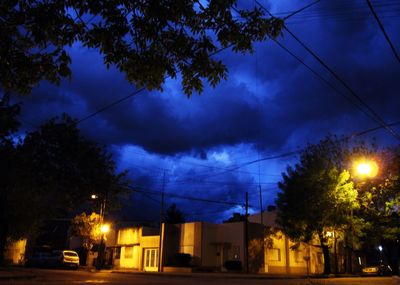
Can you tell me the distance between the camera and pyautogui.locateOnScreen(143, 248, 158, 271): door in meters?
42.8

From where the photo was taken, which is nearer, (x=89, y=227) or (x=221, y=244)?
(x=221, y=244)

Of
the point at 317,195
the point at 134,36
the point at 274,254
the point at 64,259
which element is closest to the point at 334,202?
the point at 317,195

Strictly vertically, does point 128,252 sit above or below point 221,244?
below

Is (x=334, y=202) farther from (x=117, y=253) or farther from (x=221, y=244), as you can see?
(x=117, y=253)

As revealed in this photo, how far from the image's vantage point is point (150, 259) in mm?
43531

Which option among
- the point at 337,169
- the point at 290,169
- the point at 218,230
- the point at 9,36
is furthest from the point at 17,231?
the point at 9,36

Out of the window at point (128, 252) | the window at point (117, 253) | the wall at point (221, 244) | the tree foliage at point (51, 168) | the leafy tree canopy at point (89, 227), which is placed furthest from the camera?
the window at point (117, 253)

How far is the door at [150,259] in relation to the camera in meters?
42.8

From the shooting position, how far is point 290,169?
131 ft

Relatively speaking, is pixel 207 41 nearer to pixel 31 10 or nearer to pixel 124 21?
pixel 124 21

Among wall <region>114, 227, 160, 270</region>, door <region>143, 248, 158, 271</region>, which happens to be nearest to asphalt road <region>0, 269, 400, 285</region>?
door <region>143, 248, 158, 271</region>

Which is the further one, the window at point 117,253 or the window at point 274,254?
the window at point 117,253

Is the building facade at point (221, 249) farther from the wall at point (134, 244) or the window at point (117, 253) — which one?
the window at point (117, 253)

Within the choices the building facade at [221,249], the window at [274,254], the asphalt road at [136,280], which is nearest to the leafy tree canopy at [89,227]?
the building facade at [221,249]
